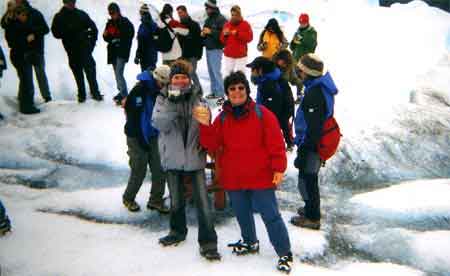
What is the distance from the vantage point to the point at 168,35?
7.77m

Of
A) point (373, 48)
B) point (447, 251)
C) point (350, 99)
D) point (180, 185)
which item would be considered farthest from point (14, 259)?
point (373, 48)

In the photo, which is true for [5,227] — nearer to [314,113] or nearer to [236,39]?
[314,113]

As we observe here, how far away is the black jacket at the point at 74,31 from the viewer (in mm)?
7605

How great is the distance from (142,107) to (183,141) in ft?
2.79

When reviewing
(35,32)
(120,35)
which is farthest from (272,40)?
(35,32)

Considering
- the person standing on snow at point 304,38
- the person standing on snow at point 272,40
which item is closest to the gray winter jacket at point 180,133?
the person standing on snow at point 272,40

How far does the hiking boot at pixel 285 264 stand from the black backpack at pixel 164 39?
5096 millimetres

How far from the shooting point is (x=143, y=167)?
4934mm

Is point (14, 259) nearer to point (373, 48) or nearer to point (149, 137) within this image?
point (149, 137)

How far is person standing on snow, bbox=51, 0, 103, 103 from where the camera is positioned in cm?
761

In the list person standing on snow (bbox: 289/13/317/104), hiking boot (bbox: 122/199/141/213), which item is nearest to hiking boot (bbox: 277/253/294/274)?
hiking boot (bbox: 122/199/141/213)

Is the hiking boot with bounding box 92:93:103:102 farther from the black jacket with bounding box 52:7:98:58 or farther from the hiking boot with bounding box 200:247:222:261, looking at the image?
the hiking boot with bounding box 200:247:222:261

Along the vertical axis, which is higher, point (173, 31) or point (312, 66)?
point (173, 31)

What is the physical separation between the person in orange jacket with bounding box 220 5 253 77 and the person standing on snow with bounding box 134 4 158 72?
53.9 inches
